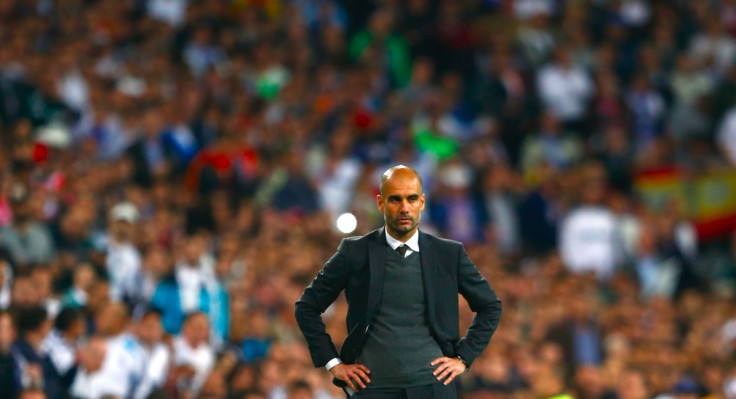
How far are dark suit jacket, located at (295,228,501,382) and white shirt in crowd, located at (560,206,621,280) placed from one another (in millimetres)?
8489

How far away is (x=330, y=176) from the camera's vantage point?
13570 millimetres

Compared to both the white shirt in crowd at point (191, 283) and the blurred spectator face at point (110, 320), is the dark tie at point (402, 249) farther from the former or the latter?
the white shirt in crowd at point (191, 283)

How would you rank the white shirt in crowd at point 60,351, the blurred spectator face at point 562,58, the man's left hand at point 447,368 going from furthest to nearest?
the blurred spectator face at point 562,58, the white shirt in crowd at point 60,351, the man's left hand at point 447,368

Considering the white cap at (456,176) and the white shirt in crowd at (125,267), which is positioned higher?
the white cap at (456,176)

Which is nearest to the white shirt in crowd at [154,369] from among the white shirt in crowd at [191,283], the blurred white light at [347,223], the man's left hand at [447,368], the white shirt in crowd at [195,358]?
the white shirt in crowd at [195,358]

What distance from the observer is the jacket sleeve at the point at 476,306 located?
548 centimetres

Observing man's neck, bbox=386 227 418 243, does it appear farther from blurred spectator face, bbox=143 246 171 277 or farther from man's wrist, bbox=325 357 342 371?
blurred spectator face, bbox=143 246 171 277

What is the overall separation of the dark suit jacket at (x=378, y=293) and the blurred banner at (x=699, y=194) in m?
9.63

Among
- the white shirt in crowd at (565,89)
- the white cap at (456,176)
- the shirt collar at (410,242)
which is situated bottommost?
the shirt collar at (410,242)

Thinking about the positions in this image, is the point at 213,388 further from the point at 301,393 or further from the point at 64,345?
the point at 64,345

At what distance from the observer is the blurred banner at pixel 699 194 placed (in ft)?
48.3

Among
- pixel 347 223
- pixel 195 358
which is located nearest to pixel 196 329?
pixel 195 358

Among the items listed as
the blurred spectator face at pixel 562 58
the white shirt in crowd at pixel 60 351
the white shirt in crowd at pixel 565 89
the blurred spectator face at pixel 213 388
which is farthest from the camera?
the blurred spectator face at pixel 562 58

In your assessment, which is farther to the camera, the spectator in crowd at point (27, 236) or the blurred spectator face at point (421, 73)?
the blurred spectator face at point (421, 73)
